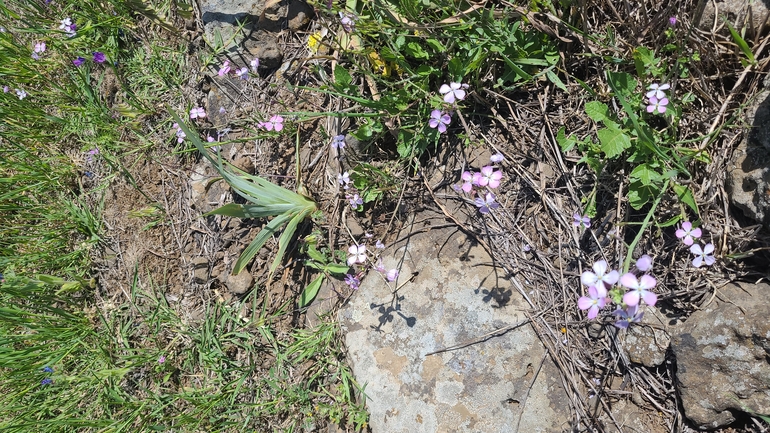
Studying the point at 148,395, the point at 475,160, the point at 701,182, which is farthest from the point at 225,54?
the point at 701,182

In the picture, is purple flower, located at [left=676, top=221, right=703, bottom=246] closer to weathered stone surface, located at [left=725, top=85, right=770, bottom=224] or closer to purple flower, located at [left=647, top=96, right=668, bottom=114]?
weathered stone surface, located at [left=725, top=85, right=770, bottom=224]

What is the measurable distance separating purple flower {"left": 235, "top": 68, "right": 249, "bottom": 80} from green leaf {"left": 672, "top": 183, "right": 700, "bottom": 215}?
236 cm

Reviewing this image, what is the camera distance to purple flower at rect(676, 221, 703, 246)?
2.09 m

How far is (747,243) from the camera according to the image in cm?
209

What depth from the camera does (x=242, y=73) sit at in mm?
3006

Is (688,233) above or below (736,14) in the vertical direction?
below

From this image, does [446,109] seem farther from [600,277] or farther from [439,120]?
[600,277]

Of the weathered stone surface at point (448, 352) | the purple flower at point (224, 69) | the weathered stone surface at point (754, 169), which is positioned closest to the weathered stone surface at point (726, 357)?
the weathered stone surface at point (754, 169)

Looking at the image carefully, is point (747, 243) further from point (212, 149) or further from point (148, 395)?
point (148, 395)

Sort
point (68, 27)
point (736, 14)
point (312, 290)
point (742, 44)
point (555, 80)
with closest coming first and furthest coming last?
point (742, 44) < point (736, 14) < point (555, 80) < point (312, 290) < point (68, 27)

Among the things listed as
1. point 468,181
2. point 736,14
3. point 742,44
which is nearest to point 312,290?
point 468,181

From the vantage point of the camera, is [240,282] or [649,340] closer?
[649,340]

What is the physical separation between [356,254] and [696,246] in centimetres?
155

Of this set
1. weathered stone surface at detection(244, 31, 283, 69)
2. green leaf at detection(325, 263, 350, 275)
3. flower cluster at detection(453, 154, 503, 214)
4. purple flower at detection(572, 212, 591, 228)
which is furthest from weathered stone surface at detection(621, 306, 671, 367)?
weathered stone surface at detection(244, 31, 283, 69)
